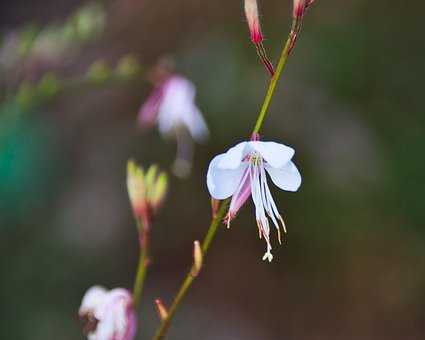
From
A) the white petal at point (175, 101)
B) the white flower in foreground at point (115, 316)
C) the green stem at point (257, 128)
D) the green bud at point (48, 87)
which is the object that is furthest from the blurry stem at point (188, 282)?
the white petal at point (175, 101)

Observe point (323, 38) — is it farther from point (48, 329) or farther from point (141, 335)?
point (48, 329)

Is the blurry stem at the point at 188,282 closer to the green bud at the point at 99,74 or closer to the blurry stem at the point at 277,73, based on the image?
the blurry stem at the point at 277,73

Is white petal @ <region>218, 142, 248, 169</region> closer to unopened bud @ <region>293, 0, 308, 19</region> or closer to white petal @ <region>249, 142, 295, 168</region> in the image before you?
white petal @ <region>249, 142, 295, 168</region>

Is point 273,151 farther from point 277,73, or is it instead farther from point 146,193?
point 146,193

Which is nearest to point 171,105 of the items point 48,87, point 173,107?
point 173,107

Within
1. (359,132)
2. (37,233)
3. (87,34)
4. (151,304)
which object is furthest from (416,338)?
(87,34)

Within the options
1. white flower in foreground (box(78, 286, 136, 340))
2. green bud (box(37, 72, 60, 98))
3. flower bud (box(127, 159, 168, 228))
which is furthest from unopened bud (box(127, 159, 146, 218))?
green bud (box(37, 72, 60, 98))
